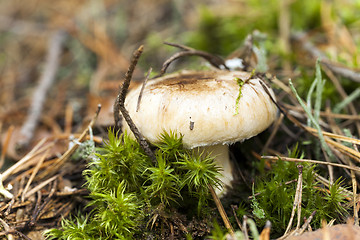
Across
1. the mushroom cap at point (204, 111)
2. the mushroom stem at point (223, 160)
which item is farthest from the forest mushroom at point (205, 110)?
the mushroom stem at point (223, 160)

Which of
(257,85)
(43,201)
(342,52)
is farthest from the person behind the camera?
A: (342,52)

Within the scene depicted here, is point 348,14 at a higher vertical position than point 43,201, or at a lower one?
higher

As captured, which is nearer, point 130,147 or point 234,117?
point 234,117

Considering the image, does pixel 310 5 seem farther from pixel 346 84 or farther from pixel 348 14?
pixel 346 84

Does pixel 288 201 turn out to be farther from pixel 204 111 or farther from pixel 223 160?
pixel 204 111

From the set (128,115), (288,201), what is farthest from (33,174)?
(288,201)

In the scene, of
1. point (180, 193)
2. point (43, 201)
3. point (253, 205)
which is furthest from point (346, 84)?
point (43, 201)

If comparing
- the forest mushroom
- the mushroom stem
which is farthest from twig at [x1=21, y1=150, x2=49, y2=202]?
the mushroom stem
